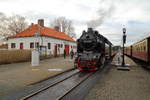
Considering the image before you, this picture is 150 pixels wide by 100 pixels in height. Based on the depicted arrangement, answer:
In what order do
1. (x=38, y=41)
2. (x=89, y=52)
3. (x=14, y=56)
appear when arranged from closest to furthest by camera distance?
(x=89, y=52) → (x=14, y=56) → (x=38, y=41)

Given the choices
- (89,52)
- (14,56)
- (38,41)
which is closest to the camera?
(89,52)

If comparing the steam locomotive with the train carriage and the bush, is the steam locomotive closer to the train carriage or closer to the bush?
the train carriage

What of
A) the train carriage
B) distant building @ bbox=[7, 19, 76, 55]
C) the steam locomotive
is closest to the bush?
distant building @ bbox=[7, 19, 76, 55]

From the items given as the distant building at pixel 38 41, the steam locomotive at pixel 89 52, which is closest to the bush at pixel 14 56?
the distant building at pixel 38 41

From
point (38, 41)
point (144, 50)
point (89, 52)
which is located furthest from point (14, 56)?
point (144, 50)

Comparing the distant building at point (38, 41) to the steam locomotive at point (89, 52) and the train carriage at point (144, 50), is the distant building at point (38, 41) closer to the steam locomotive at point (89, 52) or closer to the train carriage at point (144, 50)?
the steam locomotive at point (89, 52)

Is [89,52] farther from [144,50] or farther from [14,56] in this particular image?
[14,56]

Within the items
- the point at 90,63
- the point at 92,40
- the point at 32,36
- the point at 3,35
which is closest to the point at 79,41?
the point at 92,40

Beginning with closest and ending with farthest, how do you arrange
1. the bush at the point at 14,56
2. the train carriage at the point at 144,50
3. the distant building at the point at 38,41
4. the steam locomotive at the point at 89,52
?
the steam locomotive at the point at 89,52 < the train carriage at the point at 144,50 < the bush at the point at 14,56 < the distant building at the point at 38,41

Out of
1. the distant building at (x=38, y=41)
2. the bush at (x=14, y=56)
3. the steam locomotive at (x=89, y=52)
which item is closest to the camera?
the steam locomotive at (x=89, y=52)

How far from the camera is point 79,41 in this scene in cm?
1271

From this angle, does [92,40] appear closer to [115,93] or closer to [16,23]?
[115,93]

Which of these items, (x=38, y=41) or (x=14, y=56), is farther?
(x=38, y=41)

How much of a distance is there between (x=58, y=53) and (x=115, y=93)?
2298 centimetres
